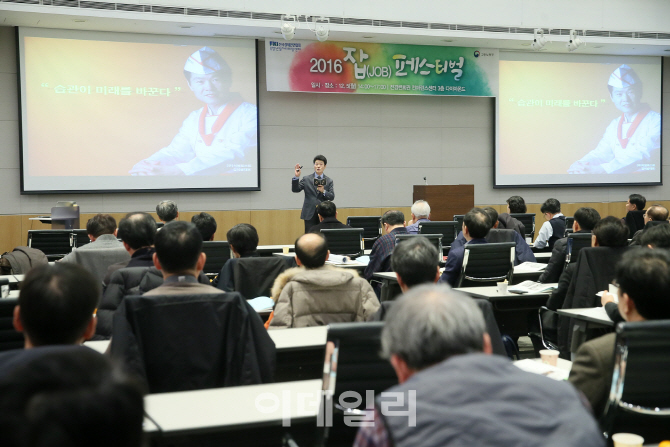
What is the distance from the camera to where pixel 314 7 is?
9258 millimetres

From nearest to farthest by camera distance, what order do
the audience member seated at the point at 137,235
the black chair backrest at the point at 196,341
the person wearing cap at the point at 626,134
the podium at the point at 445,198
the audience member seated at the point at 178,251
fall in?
the black chair backrest at the point at 196,341, the audience member seated at the point at 178,251, the audience member seated at the point at 137,235, the podium at the point at 445,198, the person wearing cap at the point at 626,134

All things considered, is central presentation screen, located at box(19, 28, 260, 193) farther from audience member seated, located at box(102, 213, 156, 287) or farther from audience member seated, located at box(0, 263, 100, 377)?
audience member seated, located at box(0, 263, 100, 377)

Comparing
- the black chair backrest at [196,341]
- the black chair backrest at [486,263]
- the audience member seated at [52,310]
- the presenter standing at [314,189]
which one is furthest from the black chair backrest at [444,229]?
the audience member seated at [52,310]

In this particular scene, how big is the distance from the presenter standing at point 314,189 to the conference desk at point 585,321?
17.5ft

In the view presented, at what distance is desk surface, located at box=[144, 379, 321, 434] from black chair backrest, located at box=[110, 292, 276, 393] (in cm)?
17

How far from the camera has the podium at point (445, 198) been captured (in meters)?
9.59

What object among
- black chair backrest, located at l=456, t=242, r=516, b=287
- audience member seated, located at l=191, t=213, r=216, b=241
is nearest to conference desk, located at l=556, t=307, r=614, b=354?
black chair backrest, located at l=456, t=242, r=516, b=287

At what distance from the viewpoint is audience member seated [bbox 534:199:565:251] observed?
707cm

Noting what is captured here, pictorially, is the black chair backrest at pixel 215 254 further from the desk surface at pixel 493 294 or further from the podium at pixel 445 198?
the podium at pixel 445 198

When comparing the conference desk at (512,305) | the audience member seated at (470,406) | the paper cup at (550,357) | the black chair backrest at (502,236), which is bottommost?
the conference desk at (512,305)

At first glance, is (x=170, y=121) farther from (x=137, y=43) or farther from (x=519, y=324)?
(x=519, y=324)

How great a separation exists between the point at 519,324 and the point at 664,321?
107 inches

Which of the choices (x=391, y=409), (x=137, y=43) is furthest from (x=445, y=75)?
(x=391, y=409)

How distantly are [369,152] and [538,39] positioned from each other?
3.17 m
